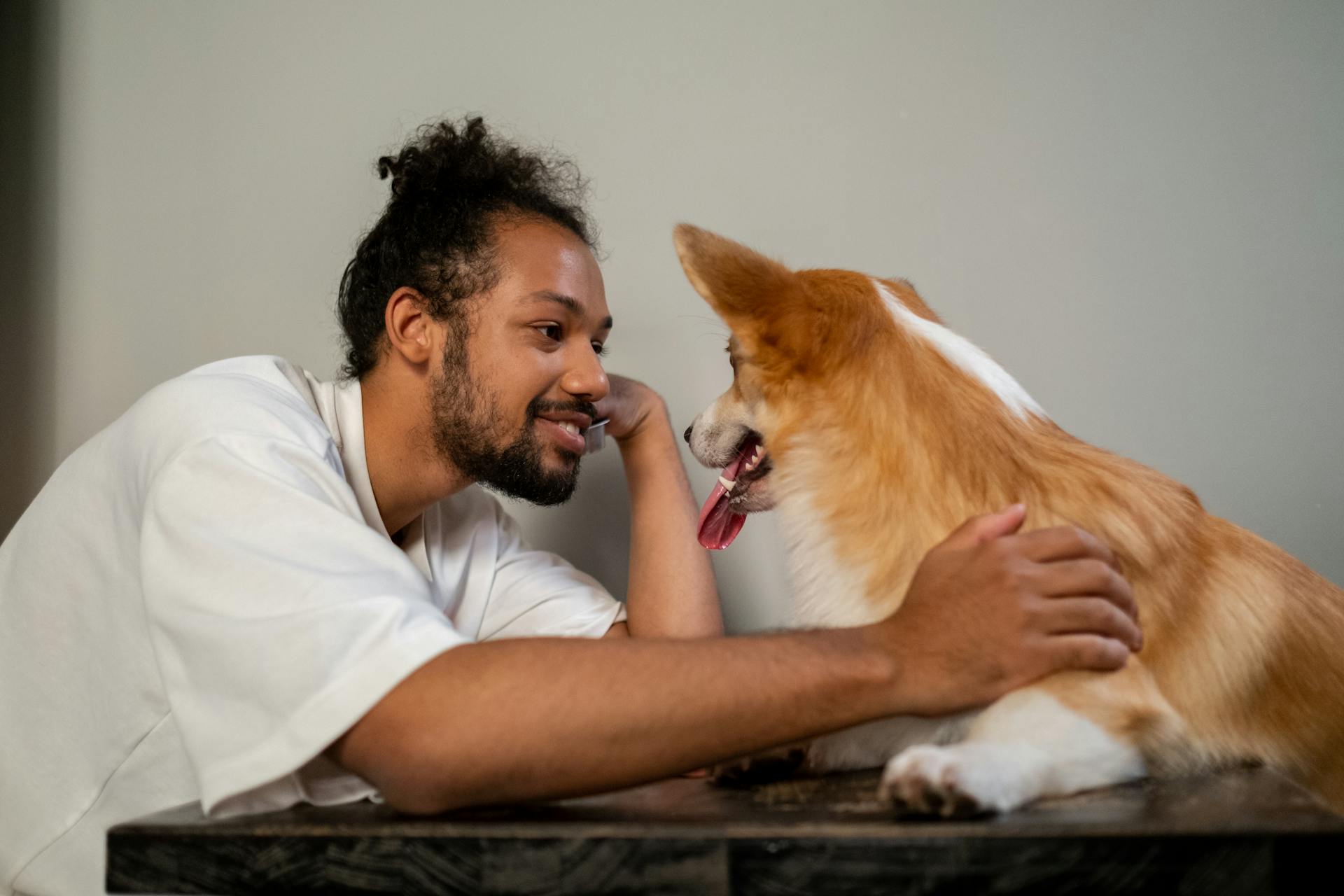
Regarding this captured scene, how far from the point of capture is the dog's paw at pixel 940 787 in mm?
667

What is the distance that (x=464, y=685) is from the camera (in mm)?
733

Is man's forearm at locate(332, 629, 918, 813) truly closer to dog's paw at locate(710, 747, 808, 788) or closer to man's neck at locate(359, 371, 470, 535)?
dog's paw at locate(710, 747, 808, 788)

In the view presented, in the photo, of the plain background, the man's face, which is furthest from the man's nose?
the plain background

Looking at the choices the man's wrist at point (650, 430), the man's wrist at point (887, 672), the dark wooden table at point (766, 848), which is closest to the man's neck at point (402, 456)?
the man's wrist at point (650, 430)

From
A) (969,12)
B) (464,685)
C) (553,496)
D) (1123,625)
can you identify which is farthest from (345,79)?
(1123,625)

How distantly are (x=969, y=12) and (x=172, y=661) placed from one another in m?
1.65

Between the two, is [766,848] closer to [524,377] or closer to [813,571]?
[813,571]

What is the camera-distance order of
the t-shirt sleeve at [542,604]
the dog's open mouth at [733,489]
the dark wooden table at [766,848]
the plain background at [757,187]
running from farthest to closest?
the plain background at [757,187] < the t-shirt sleeve at [542,604] < the dog's open mouth at [733,489] < the dark wooden table at [766,848]

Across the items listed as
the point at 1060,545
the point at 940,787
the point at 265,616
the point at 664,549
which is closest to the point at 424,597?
the point at 265,616

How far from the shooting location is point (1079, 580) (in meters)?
0.80

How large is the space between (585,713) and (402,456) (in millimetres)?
742

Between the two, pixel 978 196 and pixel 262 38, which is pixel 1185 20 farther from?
pixel 262 38

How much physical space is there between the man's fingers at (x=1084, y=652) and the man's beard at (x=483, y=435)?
2.58 feet

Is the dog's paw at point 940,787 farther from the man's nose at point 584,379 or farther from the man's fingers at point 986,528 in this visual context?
the man's nose at point 584,379
